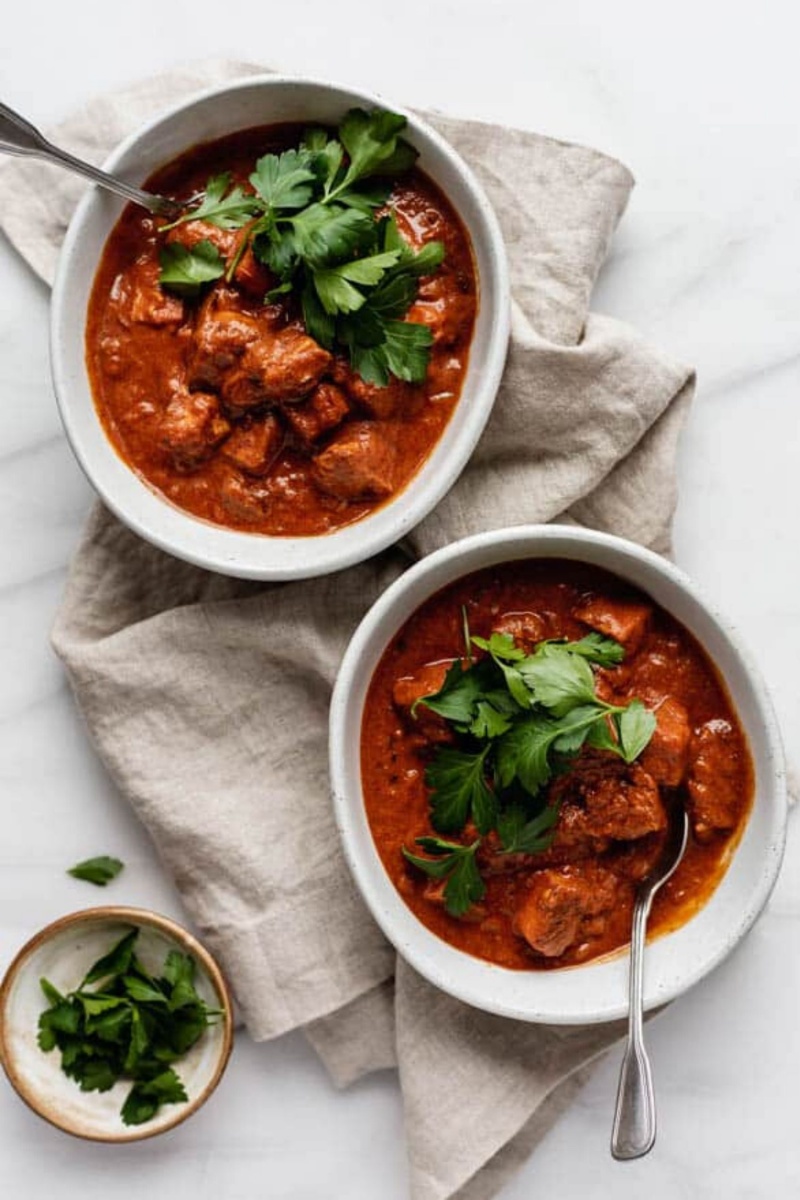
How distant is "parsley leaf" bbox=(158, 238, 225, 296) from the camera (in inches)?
143

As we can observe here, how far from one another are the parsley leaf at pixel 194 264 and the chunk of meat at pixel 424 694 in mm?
1177

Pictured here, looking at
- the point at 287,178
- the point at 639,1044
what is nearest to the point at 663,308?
the point at 287,178

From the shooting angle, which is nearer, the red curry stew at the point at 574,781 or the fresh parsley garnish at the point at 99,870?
the red curry stew at the point at 574,781

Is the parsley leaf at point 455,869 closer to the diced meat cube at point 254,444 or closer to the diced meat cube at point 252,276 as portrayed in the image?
the diced meat cube at point 254,444

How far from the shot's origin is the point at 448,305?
374 centimetres

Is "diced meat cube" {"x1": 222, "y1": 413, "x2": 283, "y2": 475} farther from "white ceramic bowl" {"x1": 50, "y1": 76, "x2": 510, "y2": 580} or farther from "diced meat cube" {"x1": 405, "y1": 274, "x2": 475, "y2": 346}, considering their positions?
"diced meat cube" {"x1": 405, "y1": 274, "x2": 475, "y2": 346}

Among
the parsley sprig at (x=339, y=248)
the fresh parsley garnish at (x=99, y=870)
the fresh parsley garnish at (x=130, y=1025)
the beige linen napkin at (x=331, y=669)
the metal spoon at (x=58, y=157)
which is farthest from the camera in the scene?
the fresh parsley garnish at (x=99, y=870)

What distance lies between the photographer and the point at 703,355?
4.13 metres

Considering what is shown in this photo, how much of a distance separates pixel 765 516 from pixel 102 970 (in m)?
2.37

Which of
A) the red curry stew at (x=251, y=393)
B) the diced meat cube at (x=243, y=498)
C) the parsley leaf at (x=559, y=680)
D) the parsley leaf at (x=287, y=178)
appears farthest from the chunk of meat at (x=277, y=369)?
the parsley leaf at (x=559, y=680)

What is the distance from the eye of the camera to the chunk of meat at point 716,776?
12.2ft

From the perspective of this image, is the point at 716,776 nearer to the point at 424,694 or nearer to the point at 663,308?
the point at 424,694

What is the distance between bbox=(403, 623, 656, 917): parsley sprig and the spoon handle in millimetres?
380

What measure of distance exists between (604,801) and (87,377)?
1780 millimetres
